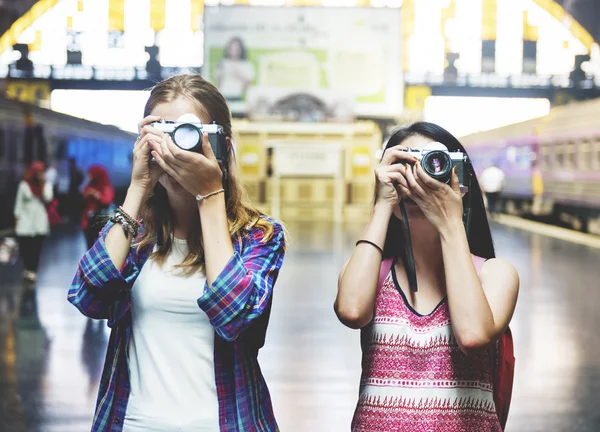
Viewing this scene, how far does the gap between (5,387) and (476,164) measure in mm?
36545

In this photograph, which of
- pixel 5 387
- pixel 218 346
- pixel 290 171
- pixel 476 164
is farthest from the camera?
pixel 476 164

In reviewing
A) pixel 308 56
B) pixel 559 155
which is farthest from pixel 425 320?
pixel 308 56

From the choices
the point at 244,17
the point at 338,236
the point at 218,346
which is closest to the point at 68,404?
the point at 218,346

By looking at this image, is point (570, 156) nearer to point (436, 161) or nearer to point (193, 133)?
point (436, 161)

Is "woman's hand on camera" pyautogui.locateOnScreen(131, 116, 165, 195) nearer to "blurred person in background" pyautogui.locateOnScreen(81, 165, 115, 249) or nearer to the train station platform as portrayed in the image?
the train station platform

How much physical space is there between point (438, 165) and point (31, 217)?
1124 centimetres

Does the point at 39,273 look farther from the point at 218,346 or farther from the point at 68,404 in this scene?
the point at 218,346

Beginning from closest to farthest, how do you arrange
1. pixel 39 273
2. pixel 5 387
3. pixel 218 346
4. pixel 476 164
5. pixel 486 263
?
1. pixel 218 346
2. pixel 486 263
3. pixel 5 387
4. pixel 39 273
5. pixel 476 164

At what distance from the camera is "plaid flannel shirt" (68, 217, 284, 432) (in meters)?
2.11

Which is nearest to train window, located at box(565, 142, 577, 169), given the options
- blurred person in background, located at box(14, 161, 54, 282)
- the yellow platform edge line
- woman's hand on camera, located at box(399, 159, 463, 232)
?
the yellow platform edge line

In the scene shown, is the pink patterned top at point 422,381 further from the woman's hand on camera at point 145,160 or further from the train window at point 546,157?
the train window at point 546,157

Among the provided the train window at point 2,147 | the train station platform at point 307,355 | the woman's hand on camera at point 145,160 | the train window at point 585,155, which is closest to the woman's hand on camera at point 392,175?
the woman's hand on camera at point 145,160

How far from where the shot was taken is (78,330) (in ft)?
29.3

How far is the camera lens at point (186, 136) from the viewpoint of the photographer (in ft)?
6.92
